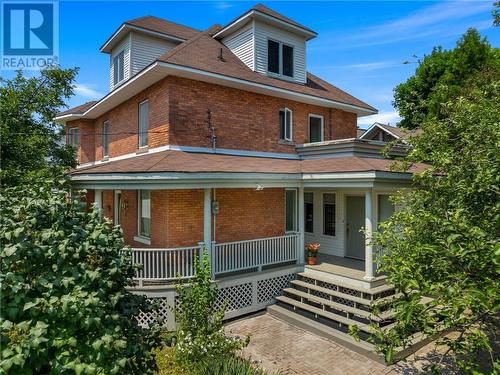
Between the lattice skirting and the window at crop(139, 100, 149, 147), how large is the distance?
667cm

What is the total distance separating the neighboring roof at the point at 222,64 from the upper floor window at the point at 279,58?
2.17ft

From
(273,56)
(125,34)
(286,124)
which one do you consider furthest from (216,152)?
(125,34)

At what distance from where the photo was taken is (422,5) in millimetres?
8766

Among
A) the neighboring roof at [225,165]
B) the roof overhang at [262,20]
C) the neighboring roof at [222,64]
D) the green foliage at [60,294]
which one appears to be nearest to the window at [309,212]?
the neighboring roof at [225,165]

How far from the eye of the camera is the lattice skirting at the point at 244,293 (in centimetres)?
873

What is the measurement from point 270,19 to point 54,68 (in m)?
8.93

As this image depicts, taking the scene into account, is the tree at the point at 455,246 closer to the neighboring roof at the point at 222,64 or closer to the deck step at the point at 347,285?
the deck step at the point at 347,285

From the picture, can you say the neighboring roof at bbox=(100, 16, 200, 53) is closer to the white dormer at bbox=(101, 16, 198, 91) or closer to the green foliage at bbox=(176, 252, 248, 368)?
the white dormer at bbox=(101, 16, 198, 91)

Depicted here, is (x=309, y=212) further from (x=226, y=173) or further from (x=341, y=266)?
(x=226, y=173)

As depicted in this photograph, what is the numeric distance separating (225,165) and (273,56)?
23.3 feet

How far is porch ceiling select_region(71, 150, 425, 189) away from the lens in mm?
8742

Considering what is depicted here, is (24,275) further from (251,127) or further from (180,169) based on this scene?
(251,127)

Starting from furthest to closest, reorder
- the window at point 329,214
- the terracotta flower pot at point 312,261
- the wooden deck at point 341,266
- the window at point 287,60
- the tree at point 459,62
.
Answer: the tree at point 459,62
the window at point 287,60
the window at point 329,214
the terracotta flower pot at point 312,261
the wooden deck at point 341,266

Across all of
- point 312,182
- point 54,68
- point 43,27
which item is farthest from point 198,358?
point 54,68
